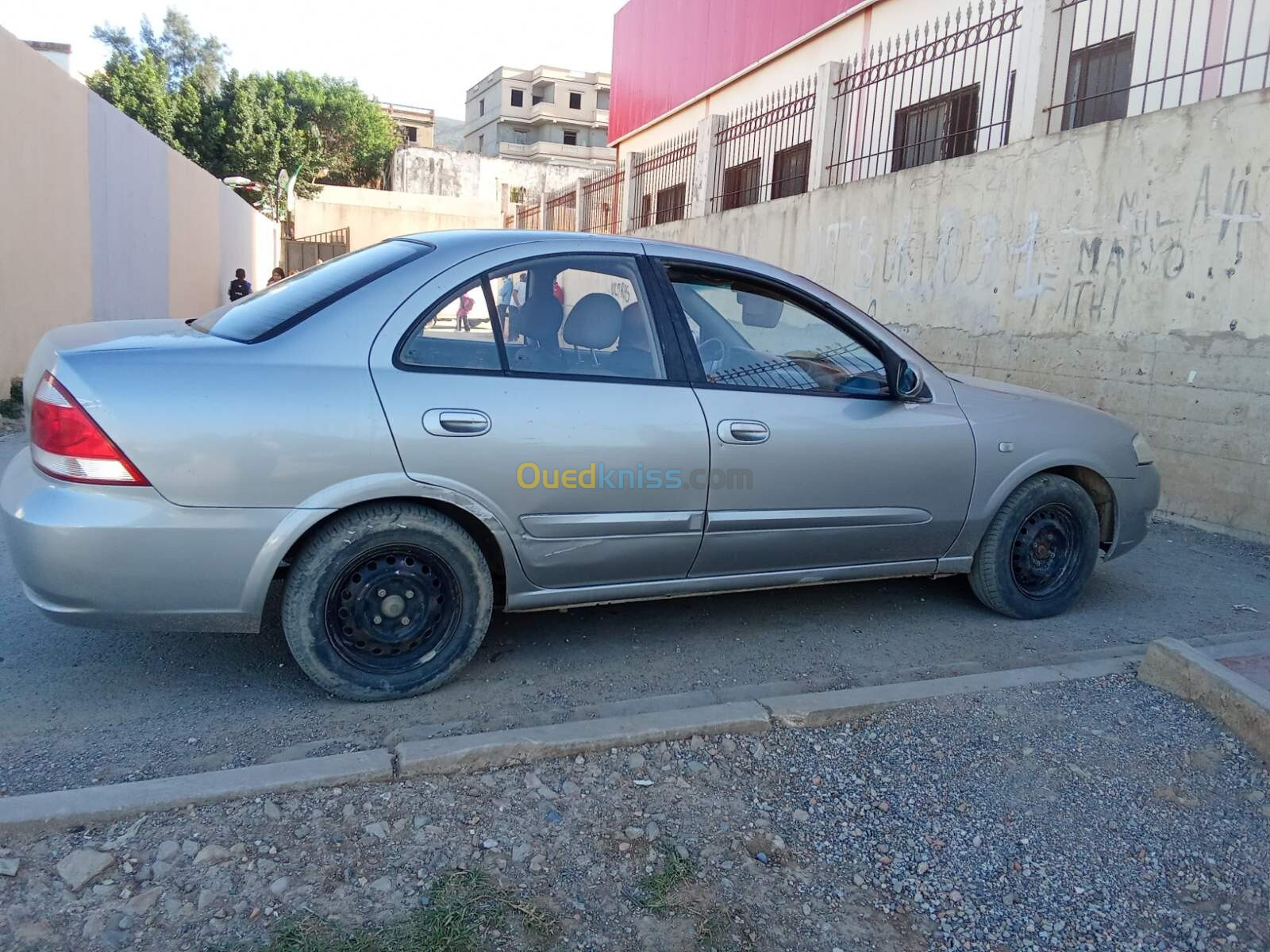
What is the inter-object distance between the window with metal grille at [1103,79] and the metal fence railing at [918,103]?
585 mm

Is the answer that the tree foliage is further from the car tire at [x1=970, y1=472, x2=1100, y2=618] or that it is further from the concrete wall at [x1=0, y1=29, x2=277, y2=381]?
the car tire at [x1=970, y1=472, x2=1100, y2=618]

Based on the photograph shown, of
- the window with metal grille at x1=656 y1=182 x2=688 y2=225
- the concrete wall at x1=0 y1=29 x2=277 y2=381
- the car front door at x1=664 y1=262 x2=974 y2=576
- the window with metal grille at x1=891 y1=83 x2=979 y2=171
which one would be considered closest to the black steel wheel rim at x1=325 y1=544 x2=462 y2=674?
the car front door at x1=664 y1=262 x2=974 y2=576

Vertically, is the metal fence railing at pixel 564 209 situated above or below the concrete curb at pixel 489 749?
above

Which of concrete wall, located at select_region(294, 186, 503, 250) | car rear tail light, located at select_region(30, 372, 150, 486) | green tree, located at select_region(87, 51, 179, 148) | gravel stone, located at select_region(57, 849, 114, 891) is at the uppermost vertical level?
green tree, located at select_region(87, 51, 179, 148)

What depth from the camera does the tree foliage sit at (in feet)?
109

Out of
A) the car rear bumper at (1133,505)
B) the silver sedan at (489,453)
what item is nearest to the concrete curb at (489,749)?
the silver sedan at (489,453)

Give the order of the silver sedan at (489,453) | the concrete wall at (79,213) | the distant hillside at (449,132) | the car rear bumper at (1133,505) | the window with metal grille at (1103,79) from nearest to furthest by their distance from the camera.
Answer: the silver sedan at (489,453) < the car rear bumper at (1133,505) < the window with metal grille at (1103,79) < the concrete wall at (79,213) < the distant hillside at (449,132)

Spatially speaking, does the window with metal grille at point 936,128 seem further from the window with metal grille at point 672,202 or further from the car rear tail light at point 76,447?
the car rear tail light at point 76,447

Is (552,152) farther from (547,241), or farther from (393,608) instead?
(393,608)

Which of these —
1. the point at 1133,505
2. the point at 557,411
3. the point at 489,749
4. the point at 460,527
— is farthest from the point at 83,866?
the point at 1133,505

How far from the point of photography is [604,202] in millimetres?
17141

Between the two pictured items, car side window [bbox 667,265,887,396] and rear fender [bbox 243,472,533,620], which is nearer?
rear fender [bbox 243,472,533,620]

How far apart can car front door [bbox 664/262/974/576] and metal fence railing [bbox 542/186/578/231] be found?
15.2m

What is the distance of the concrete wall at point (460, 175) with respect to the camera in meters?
37.7
